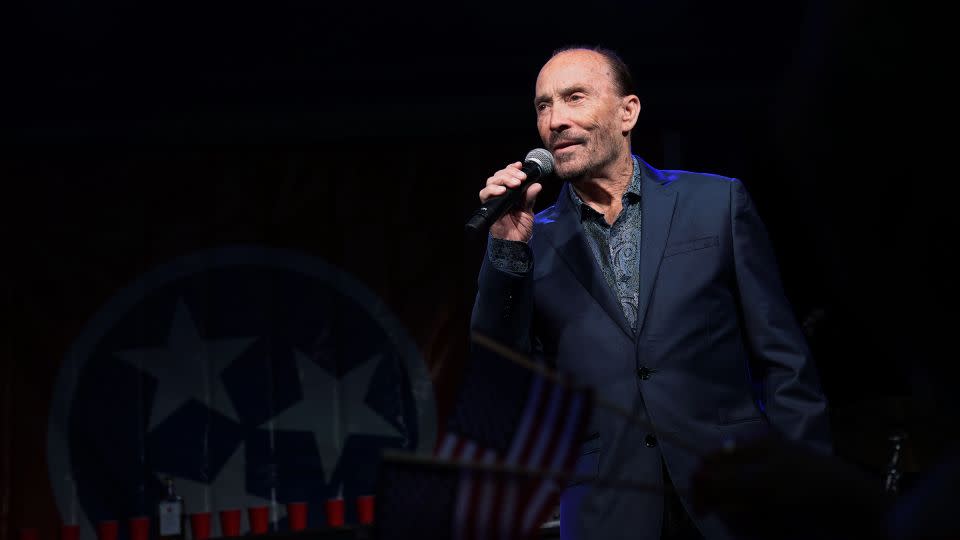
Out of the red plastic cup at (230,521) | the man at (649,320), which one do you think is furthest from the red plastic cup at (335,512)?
the man at (649,320)

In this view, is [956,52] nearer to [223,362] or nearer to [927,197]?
[927,197]

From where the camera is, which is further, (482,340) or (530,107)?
(530,107)

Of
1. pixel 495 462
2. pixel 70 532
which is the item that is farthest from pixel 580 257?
pixel 70 532

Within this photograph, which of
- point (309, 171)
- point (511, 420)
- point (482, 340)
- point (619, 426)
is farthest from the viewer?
point (309, 171)

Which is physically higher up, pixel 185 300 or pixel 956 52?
pixel 956 52

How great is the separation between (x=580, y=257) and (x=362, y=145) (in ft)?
10.9

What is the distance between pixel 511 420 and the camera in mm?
1025

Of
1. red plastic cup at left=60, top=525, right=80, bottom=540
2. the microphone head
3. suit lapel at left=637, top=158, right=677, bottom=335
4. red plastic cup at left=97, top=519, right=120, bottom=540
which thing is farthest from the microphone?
red plastic cup at left=60, top=525, right=80, bottom=540

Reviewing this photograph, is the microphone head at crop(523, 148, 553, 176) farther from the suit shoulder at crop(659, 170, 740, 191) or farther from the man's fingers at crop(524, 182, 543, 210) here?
the suit shoulder at crop(659, 170, 740, 191)

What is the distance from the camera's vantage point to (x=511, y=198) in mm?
1761

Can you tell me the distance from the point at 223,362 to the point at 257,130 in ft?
4.27

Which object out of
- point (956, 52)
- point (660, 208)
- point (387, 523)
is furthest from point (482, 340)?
point (956, 52)

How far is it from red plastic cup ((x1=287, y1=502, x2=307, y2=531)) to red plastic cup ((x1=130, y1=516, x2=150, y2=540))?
2.27 ft

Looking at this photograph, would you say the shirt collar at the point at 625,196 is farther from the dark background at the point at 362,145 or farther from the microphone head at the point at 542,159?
the dark background at the point at 362,145
